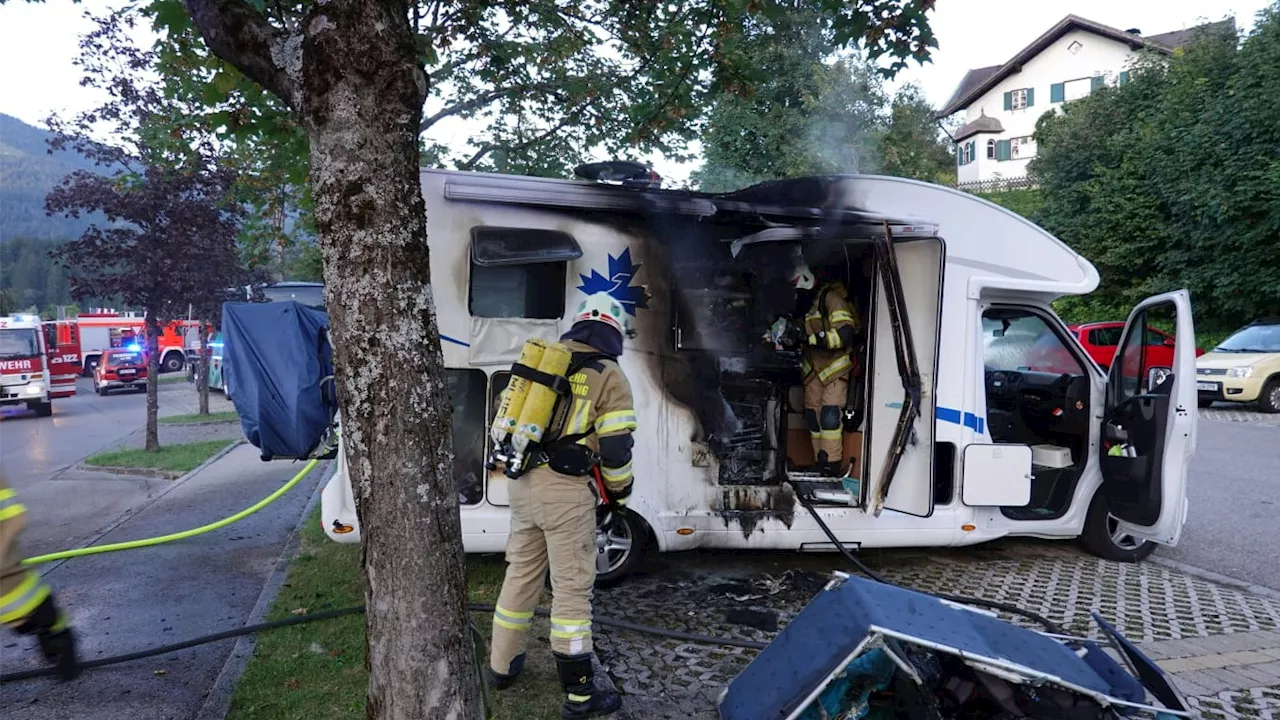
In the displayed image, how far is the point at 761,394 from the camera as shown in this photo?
5.86 meters

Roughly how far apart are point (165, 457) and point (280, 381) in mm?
7560

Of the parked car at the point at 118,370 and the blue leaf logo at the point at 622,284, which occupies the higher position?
the blue leaf logo at the point at 622,284

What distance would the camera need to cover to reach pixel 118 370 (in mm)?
26547

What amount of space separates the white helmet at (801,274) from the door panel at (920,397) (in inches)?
22.9

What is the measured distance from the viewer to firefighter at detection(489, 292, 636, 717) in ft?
12.0

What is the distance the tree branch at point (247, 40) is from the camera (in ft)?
8.95

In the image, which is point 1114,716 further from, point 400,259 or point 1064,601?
point 400,259

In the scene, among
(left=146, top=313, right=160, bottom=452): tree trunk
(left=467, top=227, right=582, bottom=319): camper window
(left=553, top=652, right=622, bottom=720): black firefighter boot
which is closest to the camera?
(left=553, top=652, right=622, bottom=720): black firefighter boot

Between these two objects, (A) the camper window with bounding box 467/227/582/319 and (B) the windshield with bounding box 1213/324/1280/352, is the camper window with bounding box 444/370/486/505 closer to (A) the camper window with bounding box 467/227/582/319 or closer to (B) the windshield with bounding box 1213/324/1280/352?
(A) the camper window with bounding box 467/227/582/319

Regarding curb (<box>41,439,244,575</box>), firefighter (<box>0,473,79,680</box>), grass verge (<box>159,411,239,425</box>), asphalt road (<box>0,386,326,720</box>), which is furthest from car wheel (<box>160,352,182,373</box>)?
firefighter (<box>0,473,79,680</box>)

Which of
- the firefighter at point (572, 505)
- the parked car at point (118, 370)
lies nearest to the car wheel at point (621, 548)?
the firefighter at point (572, 505)

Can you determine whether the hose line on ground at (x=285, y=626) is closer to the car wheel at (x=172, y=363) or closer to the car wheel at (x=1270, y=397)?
the car wheel at (x=1270, y=397)

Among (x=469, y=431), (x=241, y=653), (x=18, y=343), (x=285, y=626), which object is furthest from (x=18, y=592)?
(x=18, y=343)

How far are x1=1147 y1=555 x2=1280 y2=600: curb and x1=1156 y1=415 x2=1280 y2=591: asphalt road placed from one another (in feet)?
0.28
